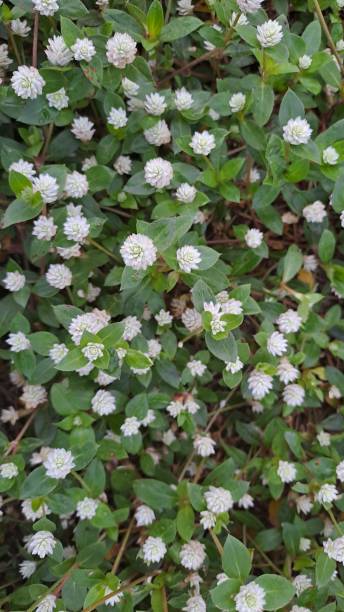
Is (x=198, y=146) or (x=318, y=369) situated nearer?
(x=198, y=146)

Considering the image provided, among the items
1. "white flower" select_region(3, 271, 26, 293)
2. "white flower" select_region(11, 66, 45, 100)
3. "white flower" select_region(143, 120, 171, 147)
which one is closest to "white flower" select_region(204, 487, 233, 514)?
"white flower" select_region(3, 271, 26, 293)

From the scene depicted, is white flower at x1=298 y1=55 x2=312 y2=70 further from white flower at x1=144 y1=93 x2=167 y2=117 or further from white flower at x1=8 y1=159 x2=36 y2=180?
white flower at x1=8 y1=159 x2=36 y2=180

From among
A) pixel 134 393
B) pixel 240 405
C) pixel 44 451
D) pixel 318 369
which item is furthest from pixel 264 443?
pixel 44 451

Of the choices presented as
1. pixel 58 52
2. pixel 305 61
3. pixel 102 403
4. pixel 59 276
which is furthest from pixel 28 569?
pixel 305 61

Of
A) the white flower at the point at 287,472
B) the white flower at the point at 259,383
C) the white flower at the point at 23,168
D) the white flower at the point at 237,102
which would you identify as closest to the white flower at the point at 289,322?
the white flower at the point at 259,383

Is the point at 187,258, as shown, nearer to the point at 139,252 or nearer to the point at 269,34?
the point at 139,252

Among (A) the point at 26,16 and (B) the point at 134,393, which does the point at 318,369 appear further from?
(A) the point at 26,16

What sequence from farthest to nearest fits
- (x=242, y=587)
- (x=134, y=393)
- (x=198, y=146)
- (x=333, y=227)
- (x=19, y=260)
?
(x=333, y=227) → (x=19, y=260) → (x=134, y=393) → (x=198, y=146) → (x=242, y=587)
